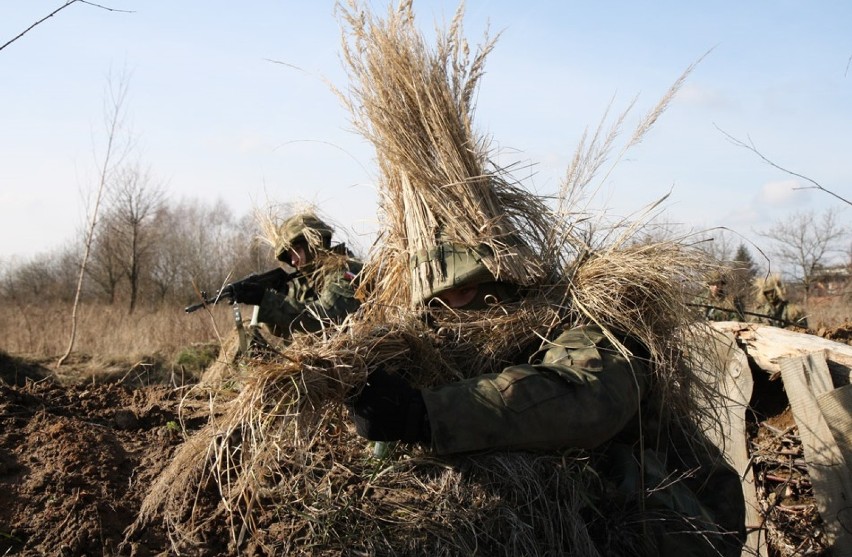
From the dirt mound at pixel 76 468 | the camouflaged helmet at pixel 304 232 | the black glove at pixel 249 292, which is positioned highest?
the camouflaged helmet at pixel 304 232

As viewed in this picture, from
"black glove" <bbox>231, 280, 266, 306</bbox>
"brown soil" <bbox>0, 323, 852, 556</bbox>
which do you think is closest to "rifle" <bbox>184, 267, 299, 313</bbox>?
"black glove" <bbox>231, 280, 266, 306</bbox>

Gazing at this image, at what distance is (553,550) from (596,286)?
0.91m

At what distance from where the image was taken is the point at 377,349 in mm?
2158

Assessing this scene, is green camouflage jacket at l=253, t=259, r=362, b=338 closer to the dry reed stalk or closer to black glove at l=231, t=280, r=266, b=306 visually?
black glove at l=231, t=280, r=266, b=306

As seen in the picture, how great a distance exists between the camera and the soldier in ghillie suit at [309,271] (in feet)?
19.8

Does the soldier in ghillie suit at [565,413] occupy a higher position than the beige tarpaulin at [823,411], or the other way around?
the soldier in ghillie suit at [565,413]

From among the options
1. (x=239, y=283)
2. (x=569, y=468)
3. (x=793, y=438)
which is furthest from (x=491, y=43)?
(x=793, y=438)

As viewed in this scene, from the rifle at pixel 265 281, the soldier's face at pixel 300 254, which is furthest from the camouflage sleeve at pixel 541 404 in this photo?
the soldier's face at pixel 300 254

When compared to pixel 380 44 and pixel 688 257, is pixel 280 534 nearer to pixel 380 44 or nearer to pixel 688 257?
pixel 688 257

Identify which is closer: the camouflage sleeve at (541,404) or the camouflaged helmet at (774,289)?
the camouflage sleeve at (541,404)

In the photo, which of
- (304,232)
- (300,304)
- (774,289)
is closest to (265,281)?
(300,304)

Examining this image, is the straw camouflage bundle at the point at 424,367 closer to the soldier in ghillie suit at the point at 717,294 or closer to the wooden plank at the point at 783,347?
the soldier in ghillie suit at the point at 717,294

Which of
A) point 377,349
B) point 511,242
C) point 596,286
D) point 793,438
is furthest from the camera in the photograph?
point 793,438

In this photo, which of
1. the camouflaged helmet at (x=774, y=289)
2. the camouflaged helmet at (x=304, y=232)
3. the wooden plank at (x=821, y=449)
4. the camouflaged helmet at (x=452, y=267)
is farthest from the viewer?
the camouflaged helmet at (x=774, y=289)
